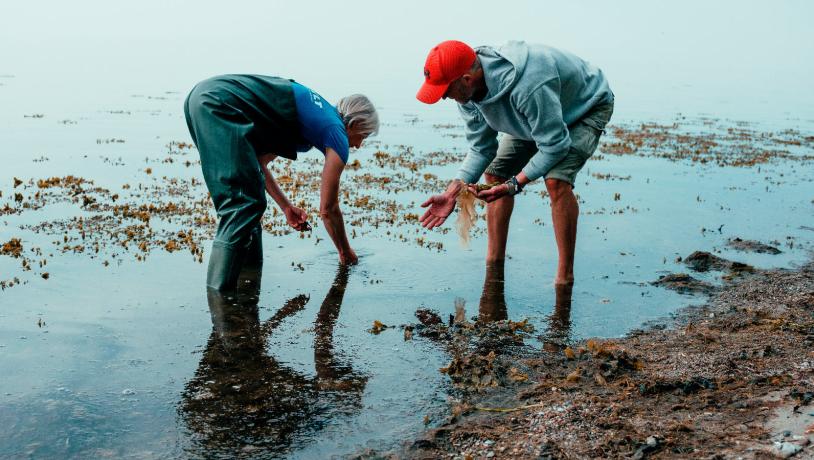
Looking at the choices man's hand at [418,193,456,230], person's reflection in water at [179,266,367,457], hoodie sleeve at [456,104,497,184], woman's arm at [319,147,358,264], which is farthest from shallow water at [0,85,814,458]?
hoodie sleeve at [456,104,497,184]

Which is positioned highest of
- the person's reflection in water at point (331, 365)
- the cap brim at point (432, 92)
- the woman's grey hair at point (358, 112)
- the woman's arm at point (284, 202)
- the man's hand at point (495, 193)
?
the cap brim at point (432, 92)

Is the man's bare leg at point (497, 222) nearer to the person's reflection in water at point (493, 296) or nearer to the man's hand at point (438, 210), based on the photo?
the person's reflection in water at point (493, 296)

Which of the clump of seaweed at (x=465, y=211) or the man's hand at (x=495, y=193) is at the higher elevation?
the man's hand at (x=495, y=193)

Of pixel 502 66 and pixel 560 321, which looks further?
Result: pixel 560 321

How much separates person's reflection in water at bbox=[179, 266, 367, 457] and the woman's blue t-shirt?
1378 mm

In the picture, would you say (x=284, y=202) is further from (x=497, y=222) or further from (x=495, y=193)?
(x=497, y=222)

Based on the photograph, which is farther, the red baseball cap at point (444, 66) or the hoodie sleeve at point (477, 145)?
the hoodie sleeve at point (477, 145)

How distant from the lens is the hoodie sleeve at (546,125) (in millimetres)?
5453

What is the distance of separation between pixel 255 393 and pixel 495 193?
2.55m

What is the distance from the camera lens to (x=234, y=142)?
223 inches

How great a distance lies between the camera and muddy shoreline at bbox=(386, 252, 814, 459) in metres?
3.48

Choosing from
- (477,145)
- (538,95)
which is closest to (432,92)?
(538,95)

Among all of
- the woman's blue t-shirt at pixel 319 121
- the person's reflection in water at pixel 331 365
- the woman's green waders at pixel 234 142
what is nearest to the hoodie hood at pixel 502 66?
the woman's blue t-shirt at pixel 319 121

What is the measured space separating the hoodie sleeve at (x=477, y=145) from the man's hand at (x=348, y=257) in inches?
52.4
